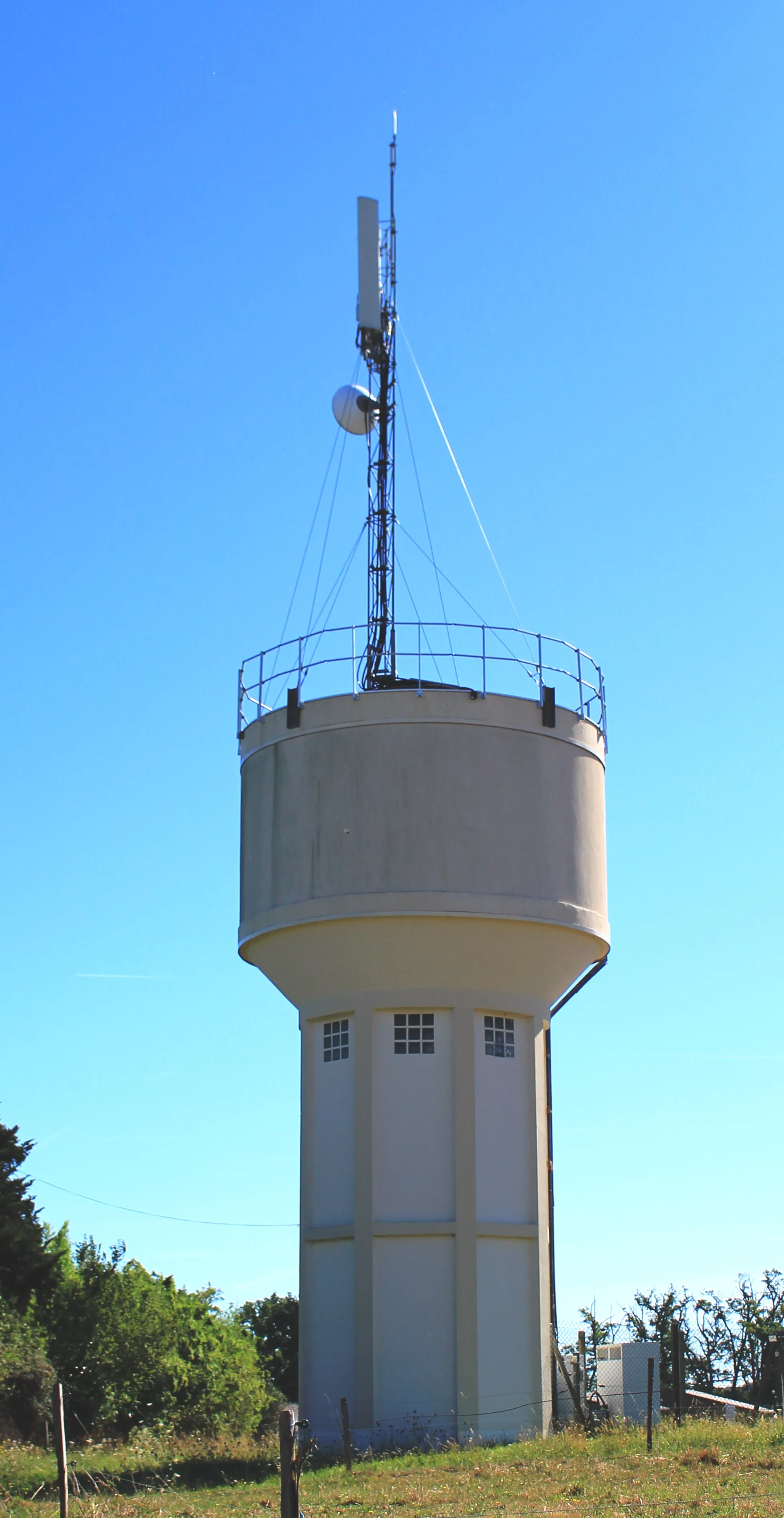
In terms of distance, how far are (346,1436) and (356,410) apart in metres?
16.1

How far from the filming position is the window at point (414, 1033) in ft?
80.4

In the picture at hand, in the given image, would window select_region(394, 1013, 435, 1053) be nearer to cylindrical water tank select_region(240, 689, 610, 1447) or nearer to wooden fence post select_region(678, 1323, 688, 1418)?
cylindrical water tank select_region(240, 689, 610, 1447)

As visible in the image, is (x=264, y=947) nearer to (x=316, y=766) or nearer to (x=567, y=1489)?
(x=316, y=766)

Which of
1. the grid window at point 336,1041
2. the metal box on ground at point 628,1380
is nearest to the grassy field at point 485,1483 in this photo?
the metal box on ground at point 628,1380

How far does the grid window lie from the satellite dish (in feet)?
33.2

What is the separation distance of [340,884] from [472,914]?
6.43 ft

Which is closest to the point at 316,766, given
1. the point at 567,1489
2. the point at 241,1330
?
the point at 567,1489

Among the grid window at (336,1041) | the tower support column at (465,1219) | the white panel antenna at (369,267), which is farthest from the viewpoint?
the white panel antenna at (369,267)

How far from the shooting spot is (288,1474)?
462 inches

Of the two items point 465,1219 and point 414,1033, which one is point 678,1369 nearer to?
point 465,1219

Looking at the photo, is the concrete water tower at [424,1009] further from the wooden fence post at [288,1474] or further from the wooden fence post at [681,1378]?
the wooden fence post at [288,1474]

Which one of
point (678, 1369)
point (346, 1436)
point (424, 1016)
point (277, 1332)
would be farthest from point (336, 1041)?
point (277, 1332)

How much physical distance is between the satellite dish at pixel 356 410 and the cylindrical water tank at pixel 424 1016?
590 centimetres

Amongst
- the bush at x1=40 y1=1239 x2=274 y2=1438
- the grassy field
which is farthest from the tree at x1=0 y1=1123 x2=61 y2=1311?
the grassy field
